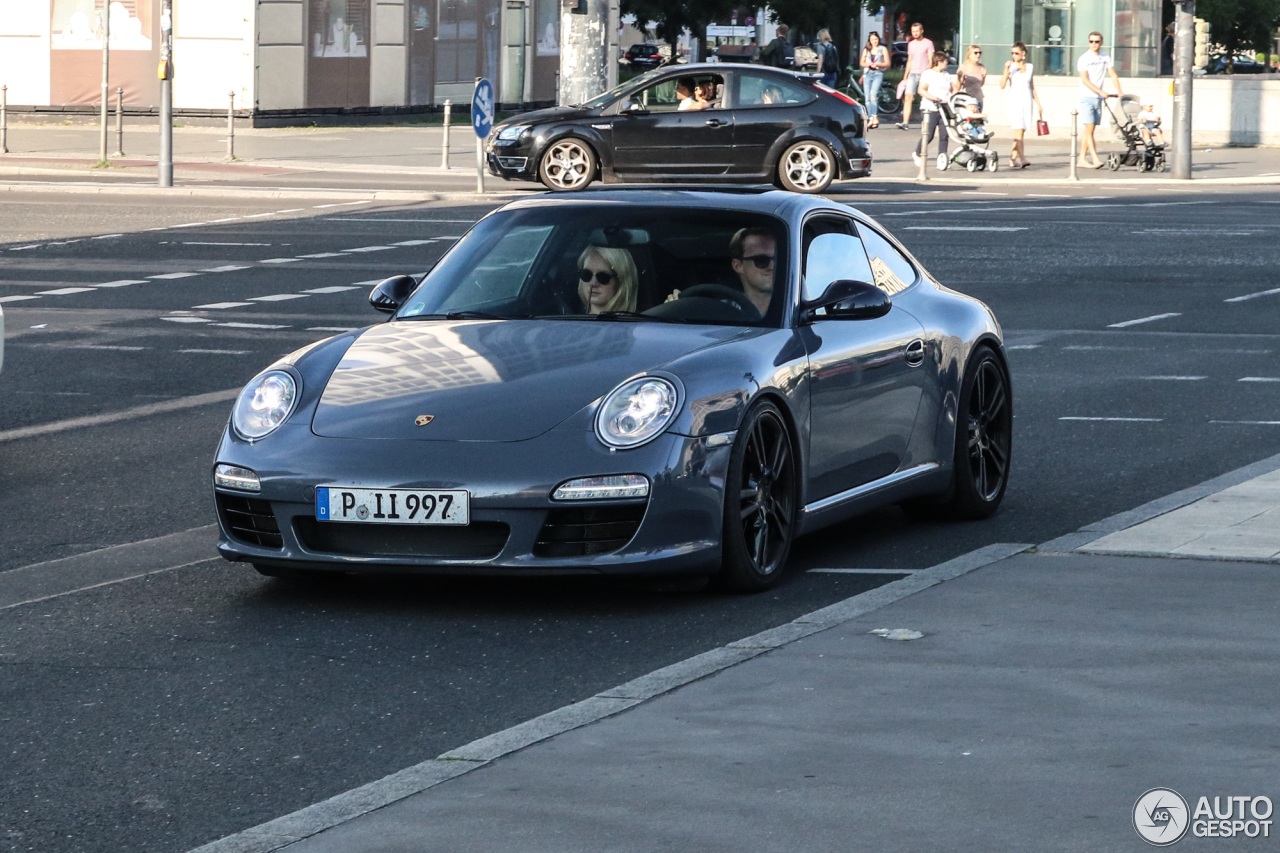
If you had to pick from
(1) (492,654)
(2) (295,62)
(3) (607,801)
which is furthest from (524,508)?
(2) (295,62)

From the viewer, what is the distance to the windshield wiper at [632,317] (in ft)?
25.1

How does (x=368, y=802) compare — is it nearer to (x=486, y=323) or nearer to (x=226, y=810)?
(x=226, y=810)

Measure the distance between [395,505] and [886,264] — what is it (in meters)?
2.63

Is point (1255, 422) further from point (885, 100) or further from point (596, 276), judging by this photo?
point (885, 100)

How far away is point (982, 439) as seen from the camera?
8.80 m

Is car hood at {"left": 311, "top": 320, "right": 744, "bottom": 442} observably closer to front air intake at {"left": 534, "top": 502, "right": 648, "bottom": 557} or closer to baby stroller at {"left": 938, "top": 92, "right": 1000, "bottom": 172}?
front air intake at {"left": 534, "top": 502, "right": 648, "bottom": 557}

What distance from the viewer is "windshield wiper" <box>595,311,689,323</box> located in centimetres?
765

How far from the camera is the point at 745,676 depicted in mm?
5789

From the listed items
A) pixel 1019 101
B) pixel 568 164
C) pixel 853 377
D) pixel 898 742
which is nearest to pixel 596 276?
pixel 853 377

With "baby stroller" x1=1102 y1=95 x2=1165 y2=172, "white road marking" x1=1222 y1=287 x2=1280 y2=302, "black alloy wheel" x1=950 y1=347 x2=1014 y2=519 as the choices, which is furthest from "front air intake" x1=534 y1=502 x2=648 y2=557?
"baby stroller" x1=1102 y1=95 x2=1165 y2=172

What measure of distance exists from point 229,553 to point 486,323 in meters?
1.26

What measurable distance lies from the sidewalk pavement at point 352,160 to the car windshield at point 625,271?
21058 millimetres

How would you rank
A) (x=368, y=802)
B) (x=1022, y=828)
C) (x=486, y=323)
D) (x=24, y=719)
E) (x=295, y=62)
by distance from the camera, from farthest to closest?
(x=295, y=62) → (x=486, y=323) → (x=24, y=719) → (x=368, y=802) → (x=1022, y=828)

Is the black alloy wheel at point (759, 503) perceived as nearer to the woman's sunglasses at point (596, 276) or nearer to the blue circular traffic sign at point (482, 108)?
the woman's sunglasses at point (596, 276)
